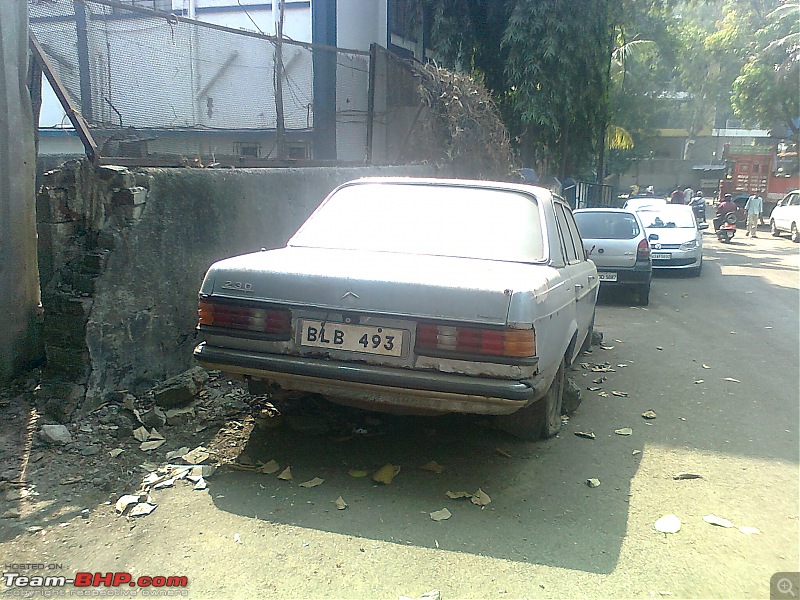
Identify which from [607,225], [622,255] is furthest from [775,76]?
[622,255]

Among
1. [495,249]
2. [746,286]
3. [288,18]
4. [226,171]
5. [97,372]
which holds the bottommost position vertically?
[746,286]

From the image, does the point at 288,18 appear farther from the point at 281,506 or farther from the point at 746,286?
the point at 281,506

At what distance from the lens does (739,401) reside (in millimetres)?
5672

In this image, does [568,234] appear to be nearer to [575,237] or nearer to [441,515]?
[575,237]

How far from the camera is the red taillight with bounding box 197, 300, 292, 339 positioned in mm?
3703

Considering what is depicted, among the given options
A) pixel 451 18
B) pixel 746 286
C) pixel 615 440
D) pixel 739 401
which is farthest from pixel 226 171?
pixel 451 18

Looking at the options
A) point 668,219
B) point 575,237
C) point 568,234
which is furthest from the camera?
point 668,219

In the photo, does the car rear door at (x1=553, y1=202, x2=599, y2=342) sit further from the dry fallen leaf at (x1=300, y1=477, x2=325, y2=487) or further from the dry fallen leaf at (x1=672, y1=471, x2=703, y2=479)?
the dry fallen leaf at (x1=300, y1=477, x2=325, y2=487)

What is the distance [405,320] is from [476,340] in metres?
0.36

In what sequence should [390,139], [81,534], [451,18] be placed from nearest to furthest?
[81,534] < [390,139] < [451,18]

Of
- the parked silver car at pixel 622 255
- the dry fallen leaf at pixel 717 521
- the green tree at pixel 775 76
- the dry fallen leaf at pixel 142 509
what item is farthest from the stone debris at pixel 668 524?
the green tree at pixel 775 76

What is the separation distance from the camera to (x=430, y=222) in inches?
177

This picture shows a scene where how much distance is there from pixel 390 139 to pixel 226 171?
226 inches

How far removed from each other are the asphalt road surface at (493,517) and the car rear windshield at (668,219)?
1039cm
